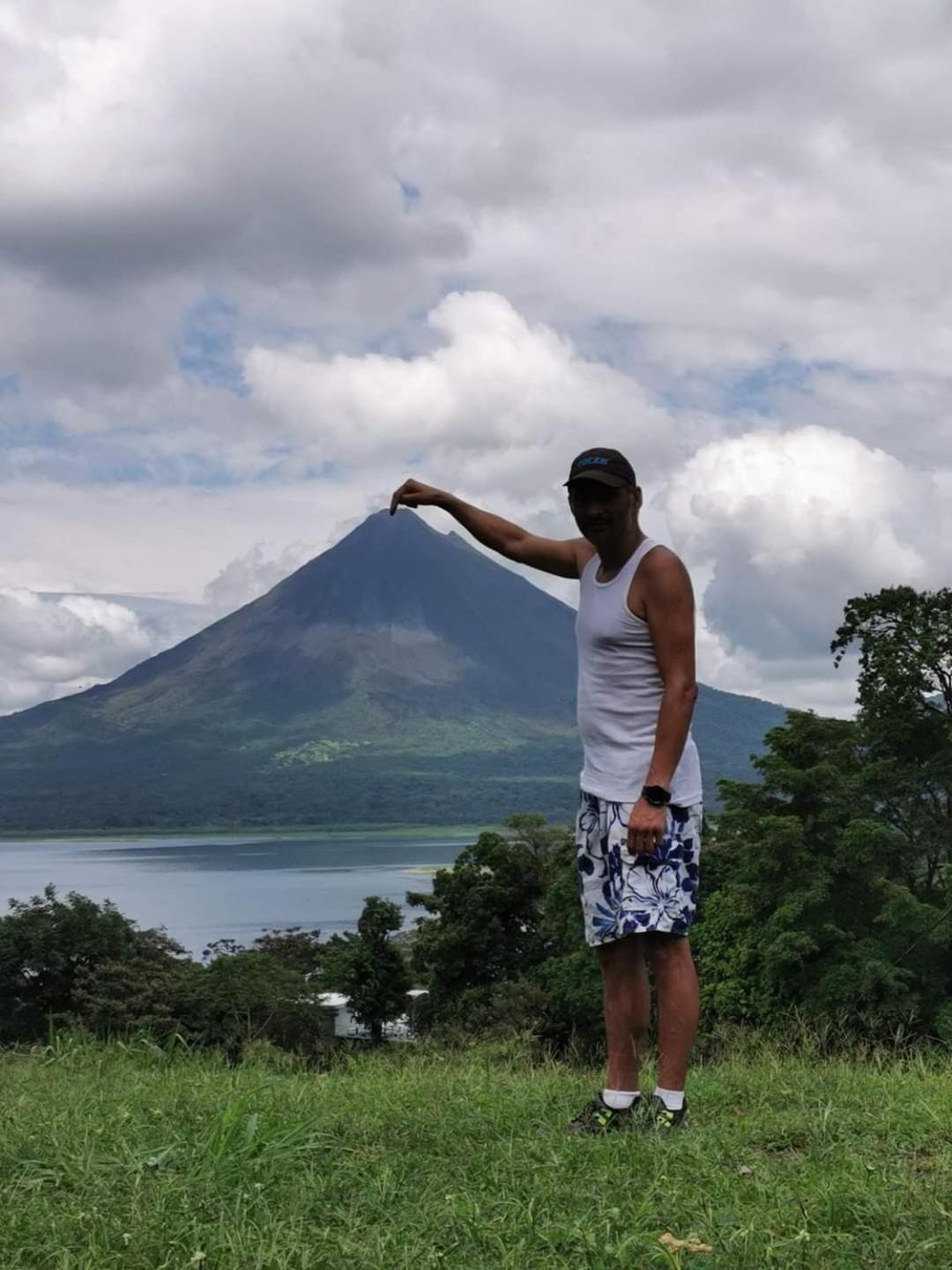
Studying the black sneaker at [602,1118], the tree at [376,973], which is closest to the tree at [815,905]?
the tree at [376,973]

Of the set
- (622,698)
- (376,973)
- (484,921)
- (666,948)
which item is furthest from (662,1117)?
(376,973)

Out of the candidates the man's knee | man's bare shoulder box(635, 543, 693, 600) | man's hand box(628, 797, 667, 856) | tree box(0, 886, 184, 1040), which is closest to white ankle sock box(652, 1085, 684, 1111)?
the man's knee

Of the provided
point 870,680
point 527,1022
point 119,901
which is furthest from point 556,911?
point 119,901

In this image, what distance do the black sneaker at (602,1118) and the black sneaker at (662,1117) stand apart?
0.12 ft

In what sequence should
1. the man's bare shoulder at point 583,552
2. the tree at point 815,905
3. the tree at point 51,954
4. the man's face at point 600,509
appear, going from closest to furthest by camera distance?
1. the man's face at point 600,509
2. the man's bare shoulder at point 583,552
3. the tree at point 815,905
4. the tree at point 51,954

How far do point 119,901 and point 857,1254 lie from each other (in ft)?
472

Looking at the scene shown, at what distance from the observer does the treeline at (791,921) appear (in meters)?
23.7

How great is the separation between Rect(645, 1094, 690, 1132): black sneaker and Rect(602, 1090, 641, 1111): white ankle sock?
54 mm

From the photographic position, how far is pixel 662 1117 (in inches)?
149

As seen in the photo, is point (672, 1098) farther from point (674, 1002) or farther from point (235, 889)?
point (235, 889)

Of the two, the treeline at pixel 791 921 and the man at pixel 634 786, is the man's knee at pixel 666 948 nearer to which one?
the man at pixel 634 786

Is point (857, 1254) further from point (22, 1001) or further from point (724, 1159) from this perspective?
point (22, 1001)

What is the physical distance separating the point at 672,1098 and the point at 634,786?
2.90ft

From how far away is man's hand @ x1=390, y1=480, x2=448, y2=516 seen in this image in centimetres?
434
